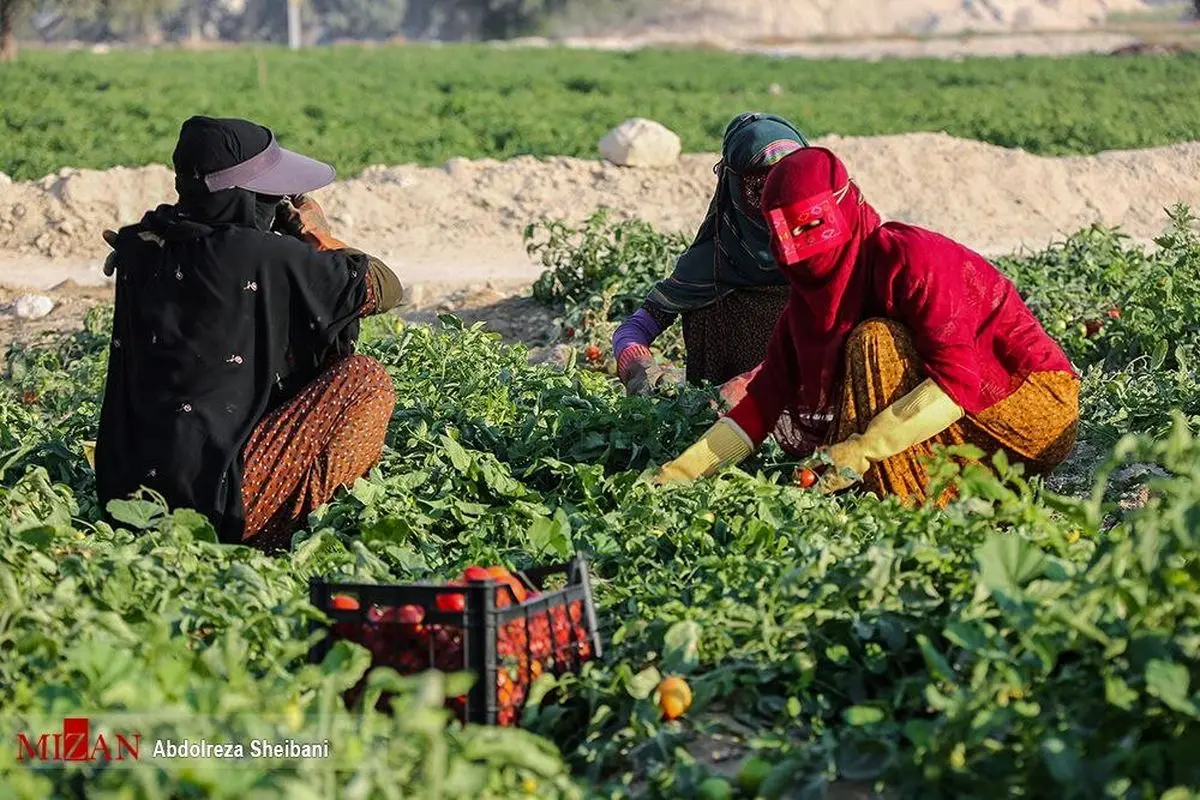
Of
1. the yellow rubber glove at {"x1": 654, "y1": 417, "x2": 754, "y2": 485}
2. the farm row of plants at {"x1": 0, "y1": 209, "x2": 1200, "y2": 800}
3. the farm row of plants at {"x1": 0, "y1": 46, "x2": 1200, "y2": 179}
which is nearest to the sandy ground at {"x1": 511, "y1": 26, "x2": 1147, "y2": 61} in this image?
the farm row of plants at {"x1": 0, "y1": 46, "x2": 1200, "y2": 179}

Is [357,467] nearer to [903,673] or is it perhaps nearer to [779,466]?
[779,466]

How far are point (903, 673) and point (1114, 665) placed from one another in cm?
43

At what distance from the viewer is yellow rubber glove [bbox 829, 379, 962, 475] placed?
13.4 ft

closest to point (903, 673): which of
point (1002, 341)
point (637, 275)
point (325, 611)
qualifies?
point (325, 611)

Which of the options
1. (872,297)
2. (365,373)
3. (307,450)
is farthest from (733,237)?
(307,450)

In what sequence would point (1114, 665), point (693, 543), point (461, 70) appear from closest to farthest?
1. point (1114, 665)
2. point (693, 543)
3. point (461, 70)

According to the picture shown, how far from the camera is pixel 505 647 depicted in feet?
9.98

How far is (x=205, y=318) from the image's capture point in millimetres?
4125

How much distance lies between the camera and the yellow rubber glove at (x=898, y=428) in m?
4.08

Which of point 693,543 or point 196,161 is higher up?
point 196,161

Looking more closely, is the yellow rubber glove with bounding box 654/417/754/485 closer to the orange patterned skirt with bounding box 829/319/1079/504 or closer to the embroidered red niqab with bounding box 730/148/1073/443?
the embroidered red niqab with bounding box 730/148/1073/443

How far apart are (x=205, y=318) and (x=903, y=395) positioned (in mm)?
1775

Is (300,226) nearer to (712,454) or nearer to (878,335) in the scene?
(712,454)

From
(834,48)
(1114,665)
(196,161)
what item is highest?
(196,161)
